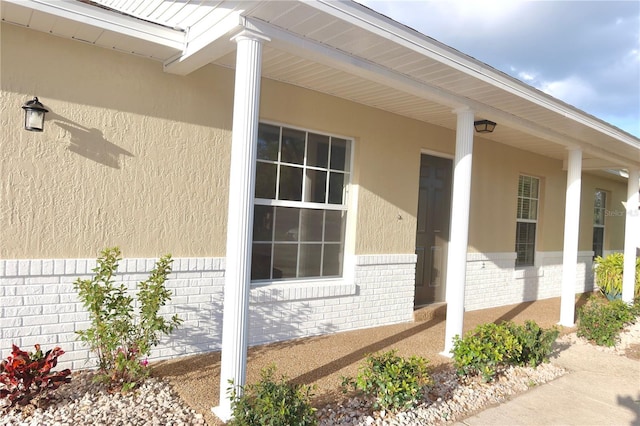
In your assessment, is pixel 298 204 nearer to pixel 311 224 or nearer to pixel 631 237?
pixel 311 224

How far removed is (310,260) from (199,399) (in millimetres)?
2363

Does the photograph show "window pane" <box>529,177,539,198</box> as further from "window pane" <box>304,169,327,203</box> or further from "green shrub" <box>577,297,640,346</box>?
"window pane" <box>304,169,327,203</box>

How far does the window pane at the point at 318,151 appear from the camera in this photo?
535 centimetres

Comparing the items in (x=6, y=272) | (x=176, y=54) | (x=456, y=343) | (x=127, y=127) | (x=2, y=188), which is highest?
(x=176, y=54)

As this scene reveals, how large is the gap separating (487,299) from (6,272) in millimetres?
6883

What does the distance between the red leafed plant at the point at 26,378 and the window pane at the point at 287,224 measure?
257cm

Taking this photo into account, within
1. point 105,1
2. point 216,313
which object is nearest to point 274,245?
point 216,313

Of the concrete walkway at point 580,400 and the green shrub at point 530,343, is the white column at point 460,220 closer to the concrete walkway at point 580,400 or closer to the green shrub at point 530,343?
the green shrub at point 530,343

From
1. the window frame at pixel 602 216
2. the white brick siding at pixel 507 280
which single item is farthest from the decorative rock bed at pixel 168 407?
the window frame at pixel 602 216

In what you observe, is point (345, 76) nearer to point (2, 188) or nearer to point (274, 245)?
point (274, 245)

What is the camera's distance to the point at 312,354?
15.1 feet

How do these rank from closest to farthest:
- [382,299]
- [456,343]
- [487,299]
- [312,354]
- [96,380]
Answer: [96,380] < [456,343] < [312,354] < [382,299] < [487,299]

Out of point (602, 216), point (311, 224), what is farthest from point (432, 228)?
point (602, 216)

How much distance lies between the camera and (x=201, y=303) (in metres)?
4.45
